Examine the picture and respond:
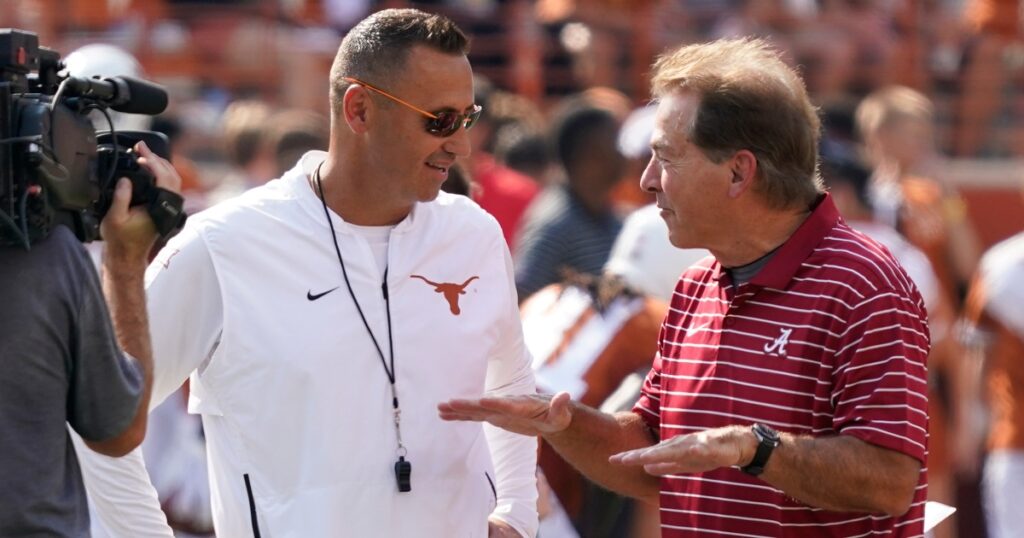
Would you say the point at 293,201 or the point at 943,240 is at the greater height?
the point at 293,201

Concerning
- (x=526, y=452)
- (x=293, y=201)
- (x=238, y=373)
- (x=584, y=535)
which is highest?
(x=293, y=201)

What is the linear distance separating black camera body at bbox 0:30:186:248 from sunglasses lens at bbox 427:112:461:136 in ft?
2.23

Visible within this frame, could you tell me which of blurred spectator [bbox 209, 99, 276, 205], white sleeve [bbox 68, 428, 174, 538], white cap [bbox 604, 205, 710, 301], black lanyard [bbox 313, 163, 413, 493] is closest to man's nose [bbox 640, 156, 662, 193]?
black lanyard [bbox 313, 163, 413, 493]

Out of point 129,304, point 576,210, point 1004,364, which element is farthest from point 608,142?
point 129,304

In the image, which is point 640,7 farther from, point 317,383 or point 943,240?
point 317,383

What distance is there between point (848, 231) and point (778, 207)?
155 millimetres

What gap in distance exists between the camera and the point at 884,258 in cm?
337

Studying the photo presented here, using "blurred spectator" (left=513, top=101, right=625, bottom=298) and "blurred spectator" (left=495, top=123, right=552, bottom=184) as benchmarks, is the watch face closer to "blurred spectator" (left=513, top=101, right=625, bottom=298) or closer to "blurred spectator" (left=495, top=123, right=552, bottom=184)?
"blurred spectator" (left=513, top=101, right=625, bottom=298)

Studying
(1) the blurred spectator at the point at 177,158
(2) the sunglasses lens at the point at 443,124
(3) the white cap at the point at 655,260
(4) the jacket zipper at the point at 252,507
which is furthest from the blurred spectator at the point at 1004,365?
(1) the blurred spectator at the point at 177,158

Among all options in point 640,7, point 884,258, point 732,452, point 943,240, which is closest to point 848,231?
point 884,258

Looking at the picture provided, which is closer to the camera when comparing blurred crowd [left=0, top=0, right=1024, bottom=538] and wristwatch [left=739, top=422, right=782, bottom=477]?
wristwatch [left=739, top=422, right=782, bottom=477]

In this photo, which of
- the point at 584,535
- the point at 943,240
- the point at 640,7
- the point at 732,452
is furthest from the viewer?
the point at 640,7

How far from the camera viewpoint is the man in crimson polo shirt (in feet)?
10.4

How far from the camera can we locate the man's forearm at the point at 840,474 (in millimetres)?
3150
